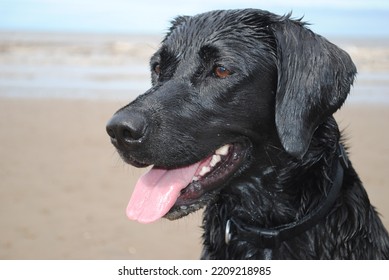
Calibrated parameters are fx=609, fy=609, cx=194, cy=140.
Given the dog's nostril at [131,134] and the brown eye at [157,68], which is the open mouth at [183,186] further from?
the brown eye at [157,68]

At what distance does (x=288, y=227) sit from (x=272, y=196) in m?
0.22

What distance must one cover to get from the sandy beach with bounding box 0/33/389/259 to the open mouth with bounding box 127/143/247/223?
1943mm

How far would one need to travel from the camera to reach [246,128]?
332 centimetres

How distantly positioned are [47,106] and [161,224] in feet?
24.3

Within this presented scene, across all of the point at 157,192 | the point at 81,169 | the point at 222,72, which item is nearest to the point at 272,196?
the point at 157,192

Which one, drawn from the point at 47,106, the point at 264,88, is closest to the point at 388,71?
the point at 47,106

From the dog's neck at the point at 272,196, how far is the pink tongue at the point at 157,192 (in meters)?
0.34

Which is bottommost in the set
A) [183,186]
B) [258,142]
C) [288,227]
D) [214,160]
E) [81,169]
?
[81,169]

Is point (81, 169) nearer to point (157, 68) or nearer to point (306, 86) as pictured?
point (157, 68)

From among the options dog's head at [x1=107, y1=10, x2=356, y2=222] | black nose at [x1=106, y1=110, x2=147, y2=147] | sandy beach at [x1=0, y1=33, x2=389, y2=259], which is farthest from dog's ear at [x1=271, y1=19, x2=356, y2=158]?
sandy beach at [x1=0, y1=33, x2=389, y2=259]

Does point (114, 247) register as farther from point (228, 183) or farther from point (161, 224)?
point (228, 183)

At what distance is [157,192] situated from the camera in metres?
3.31

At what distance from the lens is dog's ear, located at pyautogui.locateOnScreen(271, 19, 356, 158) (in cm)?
317

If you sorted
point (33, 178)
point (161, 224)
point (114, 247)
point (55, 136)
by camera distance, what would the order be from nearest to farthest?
point (114, 247), point (161, 224), point (33, 178), point (55, 136)
